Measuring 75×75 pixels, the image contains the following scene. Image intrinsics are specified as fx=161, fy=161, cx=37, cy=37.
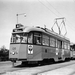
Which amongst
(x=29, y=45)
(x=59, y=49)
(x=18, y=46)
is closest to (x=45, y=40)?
(x=29, y=45)

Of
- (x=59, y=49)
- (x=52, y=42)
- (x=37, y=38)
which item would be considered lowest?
(x=59, y=49)

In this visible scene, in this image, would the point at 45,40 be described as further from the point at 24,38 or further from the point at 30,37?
the point at 24,38

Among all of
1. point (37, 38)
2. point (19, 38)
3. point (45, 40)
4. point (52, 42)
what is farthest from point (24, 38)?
point (52, 42)

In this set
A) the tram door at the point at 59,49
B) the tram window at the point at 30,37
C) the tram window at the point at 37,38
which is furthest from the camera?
the tram door at the point at 59,49

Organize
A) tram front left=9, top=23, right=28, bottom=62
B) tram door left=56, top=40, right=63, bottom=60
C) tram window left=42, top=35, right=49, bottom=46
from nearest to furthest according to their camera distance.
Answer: tram front left=9, top=23, right=28, bottom=62 → tram window left=42, top=35, right=49, bottom=46 → tram door left=56, top=40, right=63, bottom=60

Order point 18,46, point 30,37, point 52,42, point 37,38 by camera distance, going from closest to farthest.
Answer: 1. point 18,46
2. point 30,37
3. point 37,38
4. point 52,42

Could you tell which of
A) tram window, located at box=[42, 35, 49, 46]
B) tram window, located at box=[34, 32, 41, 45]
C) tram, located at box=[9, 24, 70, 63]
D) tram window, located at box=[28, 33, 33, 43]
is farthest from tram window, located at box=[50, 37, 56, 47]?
tram window, located at box=[28, 33, 33, 43]

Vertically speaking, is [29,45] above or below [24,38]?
below

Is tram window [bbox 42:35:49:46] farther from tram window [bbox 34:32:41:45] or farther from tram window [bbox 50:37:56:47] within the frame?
tram window [bbox 50:37:56:47]

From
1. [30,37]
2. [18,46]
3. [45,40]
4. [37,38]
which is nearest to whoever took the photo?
[18,46]

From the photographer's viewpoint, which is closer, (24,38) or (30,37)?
(24,38)

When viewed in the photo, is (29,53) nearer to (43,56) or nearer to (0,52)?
(43,56)

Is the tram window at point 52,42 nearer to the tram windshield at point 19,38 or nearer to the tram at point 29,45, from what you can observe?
the tram at point 29,45

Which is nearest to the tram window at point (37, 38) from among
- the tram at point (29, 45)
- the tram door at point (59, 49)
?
the tram at point (29, 45)
